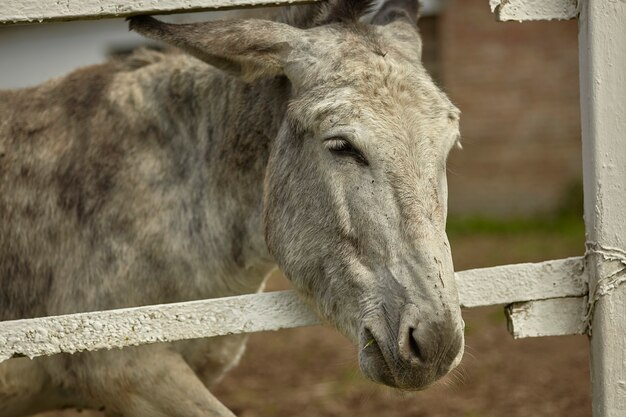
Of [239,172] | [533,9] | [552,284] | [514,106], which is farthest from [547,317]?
[514,106]

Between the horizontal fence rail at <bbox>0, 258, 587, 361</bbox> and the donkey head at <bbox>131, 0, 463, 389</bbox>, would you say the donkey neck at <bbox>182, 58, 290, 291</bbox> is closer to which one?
the donkey head at <bbox>131, 0, 463, 389</bbox>

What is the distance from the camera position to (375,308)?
2605mm

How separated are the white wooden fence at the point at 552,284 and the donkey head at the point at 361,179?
226 mm

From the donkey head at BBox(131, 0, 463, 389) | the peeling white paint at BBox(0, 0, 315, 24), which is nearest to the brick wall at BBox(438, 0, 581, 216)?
the donkey head at BBox(131, 0, 463, 389)

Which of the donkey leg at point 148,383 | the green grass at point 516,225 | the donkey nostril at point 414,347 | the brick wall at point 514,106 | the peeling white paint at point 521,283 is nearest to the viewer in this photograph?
the donkey nostril at point 414,347

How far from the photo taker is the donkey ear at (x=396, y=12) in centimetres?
347

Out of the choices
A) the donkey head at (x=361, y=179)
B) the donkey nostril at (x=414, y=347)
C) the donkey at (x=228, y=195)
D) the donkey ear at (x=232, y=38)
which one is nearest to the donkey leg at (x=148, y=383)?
the donkey at (x=228, y=195)

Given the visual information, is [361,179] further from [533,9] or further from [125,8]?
[125,8]

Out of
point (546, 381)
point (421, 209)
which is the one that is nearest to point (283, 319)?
point (421, 209)

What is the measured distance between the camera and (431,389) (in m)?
4.29

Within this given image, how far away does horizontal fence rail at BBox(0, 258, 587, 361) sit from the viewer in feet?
8.63

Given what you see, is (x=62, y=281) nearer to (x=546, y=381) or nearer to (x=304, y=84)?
(x=304, y=84)

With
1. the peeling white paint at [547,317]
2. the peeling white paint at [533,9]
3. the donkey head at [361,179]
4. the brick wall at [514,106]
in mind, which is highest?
the peeling white paint at [533,9]

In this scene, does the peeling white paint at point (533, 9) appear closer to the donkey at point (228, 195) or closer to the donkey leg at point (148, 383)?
the donkey at point (228, 195)
